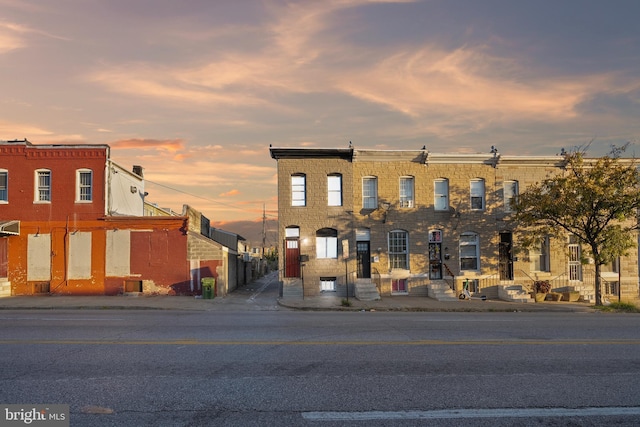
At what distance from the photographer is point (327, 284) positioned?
27875 mm

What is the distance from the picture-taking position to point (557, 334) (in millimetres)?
13414

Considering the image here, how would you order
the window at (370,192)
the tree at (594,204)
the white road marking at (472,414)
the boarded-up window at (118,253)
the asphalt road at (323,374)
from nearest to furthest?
the white road marking at (472,414), the asphalt road at (323,374), the tree at (594,204), the boarded-up window at (118,253), the window at (370,192)

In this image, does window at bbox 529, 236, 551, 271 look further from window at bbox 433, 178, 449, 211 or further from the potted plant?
window at bbox 433, 178, 449, 211

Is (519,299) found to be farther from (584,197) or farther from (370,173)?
(370,173)

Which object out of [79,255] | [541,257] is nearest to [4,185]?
[79,255]

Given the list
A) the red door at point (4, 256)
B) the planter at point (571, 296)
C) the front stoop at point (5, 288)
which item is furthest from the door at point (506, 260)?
the red door at point (4, 256)

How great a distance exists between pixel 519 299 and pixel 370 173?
1008 centimetres

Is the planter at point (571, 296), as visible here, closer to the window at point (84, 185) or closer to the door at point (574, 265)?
the door at point (574, 265)

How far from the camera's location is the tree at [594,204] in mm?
24125

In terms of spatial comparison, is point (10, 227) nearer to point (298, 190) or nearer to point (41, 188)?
point (41, 188)

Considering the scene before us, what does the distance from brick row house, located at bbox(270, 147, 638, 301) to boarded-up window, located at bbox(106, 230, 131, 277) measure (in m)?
7.88

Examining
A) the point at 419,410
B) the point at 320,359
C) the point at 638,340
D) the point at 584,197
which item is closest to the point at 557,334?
the point at 638,340

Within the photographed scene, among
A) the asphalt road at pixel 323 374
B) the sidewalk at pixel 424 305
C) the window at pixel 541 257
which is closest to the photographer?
the asphalt road at pixel 323 374

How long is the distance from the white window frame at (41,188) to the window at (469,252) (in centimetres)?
2210
